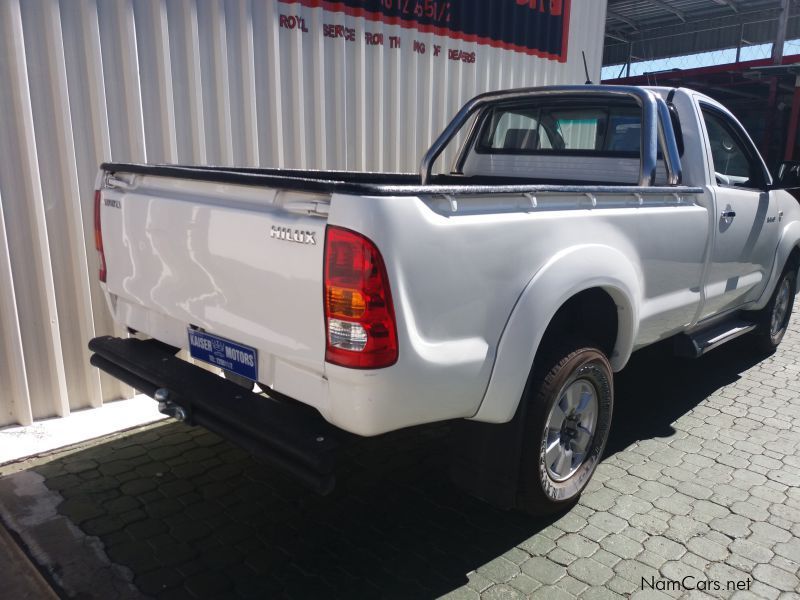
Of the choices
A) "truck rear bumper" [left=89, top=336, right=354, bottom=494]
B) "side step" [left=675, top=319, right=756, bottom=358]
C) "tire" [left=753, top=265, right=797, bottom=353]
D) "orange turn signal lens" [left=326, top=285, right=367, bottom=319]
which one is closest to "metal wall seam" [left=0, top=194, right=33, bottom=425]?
"truck rear bumper" [left=89, top=336, right=354, bottom=494]

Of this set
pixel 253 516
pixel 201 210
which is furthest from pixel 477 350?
pixel 253 516

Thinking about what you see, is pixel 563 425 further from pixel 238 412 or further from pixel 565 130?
pixel 565 130

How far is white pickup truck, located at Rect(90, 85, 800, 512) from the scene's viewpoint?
2.14 meters

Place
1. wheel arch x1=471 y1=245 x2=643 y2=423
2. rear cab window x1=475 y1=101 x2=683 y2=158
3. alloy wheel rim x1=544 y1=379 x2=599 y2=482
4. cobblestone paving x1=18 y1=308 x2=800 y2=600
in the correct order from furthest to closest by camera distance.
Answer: rear cab window x1=475 y1=101 x2=683 y2=158 < alloy wheel rim x1=544 y1=379 x2=599 y2=482 < cobblestone paving x1=18 y1=308 x2=800 y2=600 < wheel arch x1=471 y1=245 x2=643 y2=423

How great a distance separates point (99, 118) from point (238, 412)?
2.49 meters

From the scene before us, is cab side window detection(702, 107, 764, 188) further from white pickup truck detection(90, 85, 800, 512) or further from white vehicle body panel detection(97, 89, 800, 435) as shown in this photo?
white vehicle body panel detection(97, 89, 800, 435)

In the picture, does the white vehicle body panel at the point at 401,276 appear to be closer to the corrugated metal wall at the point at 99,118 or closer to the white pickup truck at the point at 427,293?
the white pickup truck at the point at 427,293

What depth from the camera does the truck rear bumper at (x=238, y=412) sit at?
221cm

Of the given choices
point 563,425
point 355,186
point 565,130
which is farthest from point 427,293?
point 565,130

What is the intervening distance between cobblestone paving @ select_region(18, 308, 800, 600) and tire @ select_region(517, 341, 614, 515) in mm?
188

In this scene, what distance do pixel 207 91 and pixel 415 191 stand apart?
9.52 ft

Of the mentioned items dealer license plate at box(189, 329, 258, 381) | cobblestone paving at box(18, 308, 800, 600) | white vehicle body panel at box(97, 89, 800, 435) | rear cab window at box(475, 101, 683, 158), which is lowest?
cobblestone paving at box(18, 308, 800, 600)

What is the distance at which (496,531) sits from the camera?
117 inches

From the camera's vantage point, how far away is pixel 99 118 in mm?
3977
